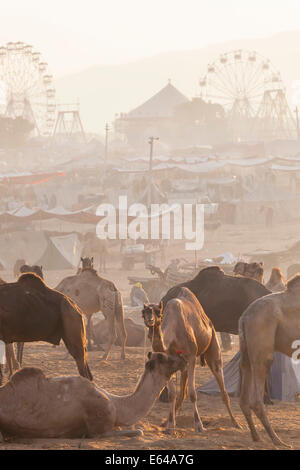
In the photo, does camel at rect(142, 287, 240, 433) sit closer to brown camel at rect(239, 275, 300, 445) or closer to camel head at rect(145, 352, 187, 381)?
camel head at rect(145, 352, 187, 381)

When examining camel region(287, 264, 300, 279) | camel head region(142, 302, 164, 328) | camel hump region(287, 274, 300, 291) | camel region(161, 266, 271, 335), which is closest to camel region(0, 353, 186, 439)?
camel head region(142, 302, 164, 328)

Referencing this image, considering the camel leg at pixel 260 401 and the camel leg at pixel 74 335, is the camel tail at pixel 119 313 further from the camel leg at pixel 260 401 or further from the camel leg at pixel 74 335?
the camel leg at pixel 260 401

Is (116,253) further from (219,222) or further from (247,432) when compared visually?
(247,432)

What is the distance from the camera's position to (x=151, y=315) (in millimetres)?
6801

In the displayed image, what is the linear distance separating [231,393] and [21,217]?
2564 cm

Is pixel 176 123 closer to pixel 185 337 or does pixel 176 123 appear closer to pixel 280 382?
pixel 280 382

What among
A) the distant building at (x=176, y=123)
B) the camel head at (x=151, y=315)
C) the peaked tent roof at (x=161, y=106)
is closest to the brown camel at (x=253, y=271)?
the camel head at (x=151, y=315)

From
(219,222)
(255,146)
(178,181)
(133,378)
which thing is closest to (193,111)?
(255,146)

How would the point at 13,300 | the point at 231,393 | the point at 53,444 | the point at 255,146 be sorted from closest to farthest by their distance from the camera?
the point at 53,444
the point at 13,300
the point at 231,393
the point at 255,146

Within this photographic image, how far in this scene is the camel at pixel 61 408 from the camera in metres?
6.29

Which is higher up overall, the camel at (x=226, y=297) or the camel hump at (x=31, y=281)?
the camel hump at (x=31, y=281)

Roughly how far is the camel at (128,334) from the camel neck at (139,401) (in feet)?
20.9

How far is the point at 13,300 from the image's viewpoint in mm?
8172

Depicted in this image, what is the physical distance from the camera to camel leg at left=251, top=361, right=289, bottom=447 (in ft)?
22.1
